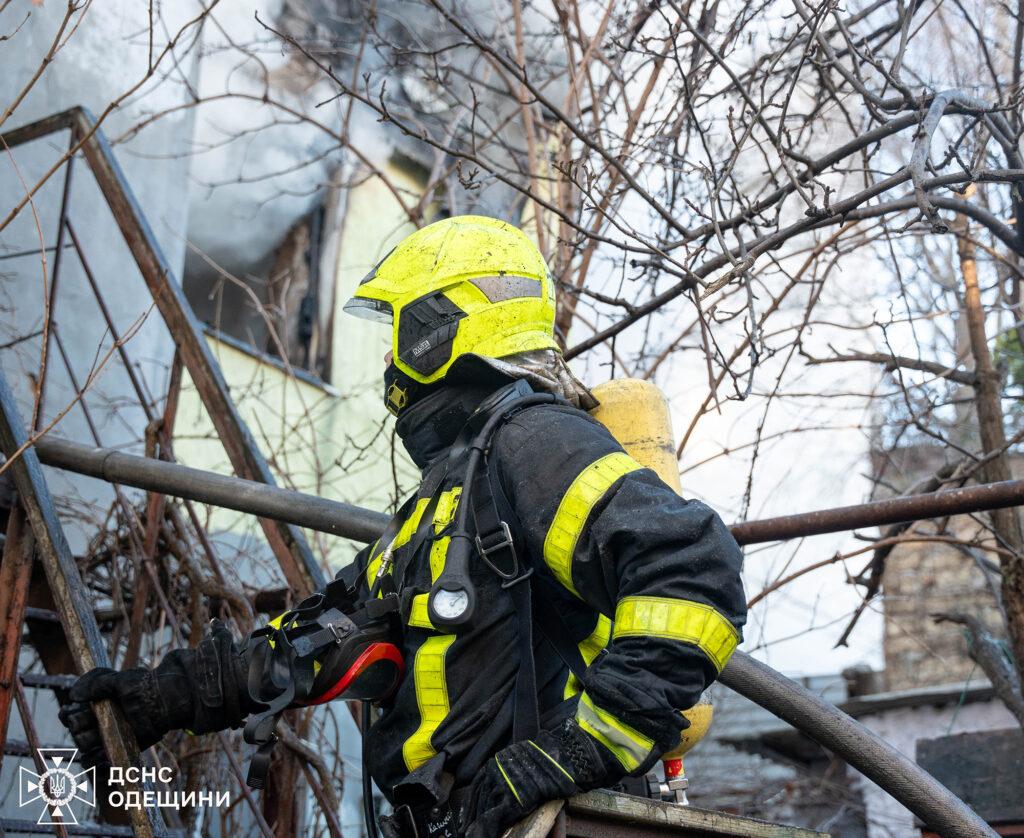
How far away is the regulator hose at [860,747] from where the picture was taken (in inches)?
109

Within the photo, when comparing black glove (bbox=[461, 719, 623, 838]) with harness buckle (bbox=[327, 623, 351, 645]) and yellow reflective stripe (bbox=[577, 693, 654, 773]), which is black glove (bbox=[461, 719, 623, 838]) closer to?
yellow reflective stripe (bbox=[577, 693, 654, 773])

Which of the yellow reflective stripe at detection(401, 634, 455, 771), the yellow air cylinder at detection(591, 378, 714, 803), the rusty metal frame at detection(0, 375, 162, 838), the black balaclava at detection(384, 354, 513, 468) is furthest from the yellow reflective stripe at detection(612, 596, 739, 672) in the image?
the rusty metal frame at detection(0, 375, 162, 838)

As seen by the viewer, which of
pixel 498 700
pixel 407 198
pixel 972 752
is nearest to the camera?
pixel 498 700

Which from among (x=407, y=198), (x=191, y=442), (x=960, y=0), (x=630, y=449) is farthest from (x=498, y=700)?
(x=407, y=198)

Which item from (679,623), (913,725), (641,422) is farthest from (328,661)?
(913,725)

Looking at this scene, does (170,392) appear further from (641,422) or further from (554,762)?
(554,762)

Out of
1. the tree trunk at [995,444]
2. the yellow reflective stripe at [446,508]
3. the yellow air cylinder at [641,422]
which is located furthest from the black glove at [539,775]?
the tree trunk at [995,444]

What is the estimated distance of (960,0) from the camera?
14.7 feet

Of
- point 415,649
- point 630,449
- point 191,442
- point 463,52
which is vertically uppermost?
point 463,52

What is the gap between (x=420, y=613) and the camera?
2.54 meters

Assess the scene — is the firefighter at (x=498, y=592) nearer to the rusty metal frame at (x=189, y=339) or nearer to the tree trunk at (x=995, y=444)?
the rusty metal frame at (x=189, y=339)

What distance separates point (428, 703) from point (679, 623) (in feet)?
1.97

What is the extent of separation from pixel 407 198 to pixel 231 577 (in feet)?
22.6

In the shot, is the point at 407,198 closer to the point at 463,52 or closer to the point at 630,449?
the point at 463,52
